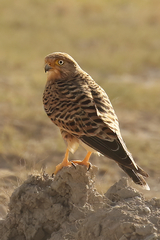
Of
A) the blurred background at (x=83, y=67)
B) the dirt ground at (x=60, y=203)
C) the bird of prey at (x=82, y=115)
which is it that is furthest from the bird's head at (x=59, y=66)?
the dirt ground at (x=60, y=203)

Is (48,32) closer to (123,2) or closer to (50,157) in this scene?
(123,2)

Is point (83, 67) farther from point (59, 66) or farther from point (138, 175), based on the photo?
point (138, 175)

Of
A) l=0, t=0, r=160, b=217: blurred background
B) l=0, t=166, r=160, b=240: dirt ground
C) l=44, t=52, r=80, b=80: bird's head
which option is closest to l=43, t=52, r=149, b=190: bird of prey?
l=44, t=52, r=80, b=80: bird's head

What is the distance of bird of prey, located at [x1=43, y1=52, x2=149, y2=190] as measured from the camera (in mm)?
4793

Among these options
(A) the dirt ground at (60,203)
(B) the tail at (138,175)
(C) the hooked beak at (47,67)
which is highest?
(C) the hooked beak at (47,67)

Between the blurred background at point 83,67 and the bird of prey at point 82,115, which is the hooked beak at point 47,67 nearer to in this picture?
the bird of prey at point 82,115

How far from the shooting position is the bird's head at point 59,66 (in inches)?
220

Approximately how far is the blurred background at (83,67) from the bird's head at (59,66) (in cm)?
76

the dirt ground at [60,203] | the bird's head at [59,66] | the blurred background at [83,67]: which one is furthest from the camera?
the blurred background at [83,67]

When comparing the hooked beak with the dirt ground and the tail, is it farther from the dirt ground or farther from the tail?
the tail

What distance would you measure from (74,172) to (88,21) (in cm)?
1934

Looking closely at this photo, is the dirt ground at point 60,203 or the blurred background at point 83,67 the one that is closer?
the dirt ground at point 60,203

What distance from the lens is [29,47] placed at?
18.7m

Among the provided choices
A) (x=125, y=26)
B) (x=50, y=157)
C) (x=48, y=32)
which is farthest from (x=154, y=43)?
(x=50, y=157)
